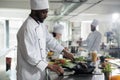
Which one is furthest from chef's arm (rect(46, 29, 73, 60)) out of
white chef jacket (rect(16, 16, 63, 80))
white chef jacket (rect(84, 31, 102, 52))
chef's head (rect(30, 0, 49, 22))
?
white chef jacket (rect(84, 31, 102, 52))

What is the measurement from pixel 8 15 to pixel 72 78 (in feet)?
25.6

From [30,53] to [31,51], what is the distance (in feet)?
0.09

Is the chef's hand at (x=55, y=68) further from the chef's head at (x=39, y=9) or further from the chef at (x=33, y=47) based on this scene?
the chef's head at (x=39, y=9)

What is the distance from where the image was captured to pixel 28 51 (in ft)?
6.38

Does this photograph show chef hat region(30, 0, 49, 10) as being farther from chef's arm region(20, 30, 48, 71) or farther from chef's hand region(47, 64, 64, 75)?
chef's hand region(47, 64, 64, 75)

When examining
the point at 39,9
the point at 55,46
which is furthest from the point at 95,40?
the point at 39,9

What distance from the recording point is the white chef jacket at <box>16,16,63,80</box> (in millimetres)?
1945

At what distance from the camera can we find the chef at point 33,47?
1945 millimetres

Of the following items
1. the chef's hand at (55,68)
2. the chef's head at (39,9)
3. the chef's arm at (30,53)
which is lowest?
the chef's hand at (55,68)

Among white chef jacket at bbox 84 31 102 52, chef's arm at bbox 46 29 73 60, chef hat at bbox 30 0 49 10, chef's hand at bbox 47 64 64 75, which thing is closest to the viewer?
chef's hand at bbox 47 64 64 75

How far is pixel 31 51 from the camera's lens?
1966 millimetres

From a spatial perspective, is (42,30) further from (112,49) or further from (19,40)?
(112,49)

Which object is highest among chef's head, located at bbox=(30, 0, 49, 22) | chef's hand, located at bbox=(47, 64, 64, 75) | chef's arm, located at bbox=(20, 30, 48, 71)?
chef's head, located at bbox=(30, 0, 49, 22)

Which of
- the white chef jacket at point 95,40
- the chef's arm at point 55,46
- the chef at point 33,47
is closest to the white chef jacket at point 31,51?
the chef at point 33,47
